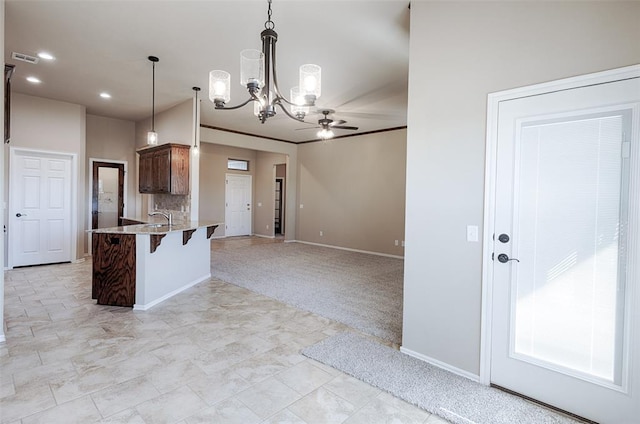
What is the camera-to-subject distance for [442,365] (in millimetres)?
2498

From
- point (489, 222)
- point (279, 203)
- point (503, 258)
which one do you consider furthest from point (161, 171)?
point (279, 203)

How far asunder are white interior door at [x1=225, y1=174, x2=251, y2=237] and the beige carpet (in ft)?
7.30

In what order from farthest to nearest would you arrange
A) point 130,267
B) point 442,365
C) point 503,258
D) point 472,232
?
point 130,267 < point 442,365 < point 472,232 < point 503,258

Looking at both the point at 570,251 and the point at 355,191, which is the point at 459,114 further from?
the point at 355,191

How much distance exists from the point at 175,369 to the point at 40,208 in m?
5.27

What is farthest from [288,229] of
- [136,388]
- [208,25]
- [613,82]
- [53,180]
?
[613,82]

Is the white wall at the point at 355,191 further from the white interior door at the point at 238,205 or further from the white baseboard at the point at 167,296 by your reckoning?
the white baseboard at the point at 167,296

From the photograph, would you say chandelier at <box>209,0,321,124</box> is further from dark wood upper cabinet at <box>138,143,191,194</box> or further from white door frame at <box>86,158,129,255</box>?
white door frame at <box>86,158,129,255</box>

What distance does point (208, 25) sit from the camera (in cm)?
317

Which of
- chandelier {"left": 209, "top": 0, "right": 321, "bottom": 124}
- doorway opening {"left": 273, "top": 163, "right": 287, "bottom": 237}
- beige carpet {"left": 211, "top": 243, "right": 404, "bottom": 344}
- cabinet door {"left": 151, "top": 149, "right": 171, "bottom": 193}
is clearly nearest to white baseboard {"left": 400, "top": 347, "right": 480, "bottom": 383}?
beige carpet {"left": 211, "top": 243, "right": 404, "bottom": 344}

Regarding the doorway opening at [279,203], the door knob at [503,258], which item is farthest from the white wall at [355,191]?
the door knob at [503,258]

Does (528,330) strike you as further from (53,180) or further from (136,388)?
(53,180)

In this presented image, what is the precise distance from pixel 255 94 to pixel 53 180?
5.58m

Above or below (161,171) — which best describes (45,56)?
above
